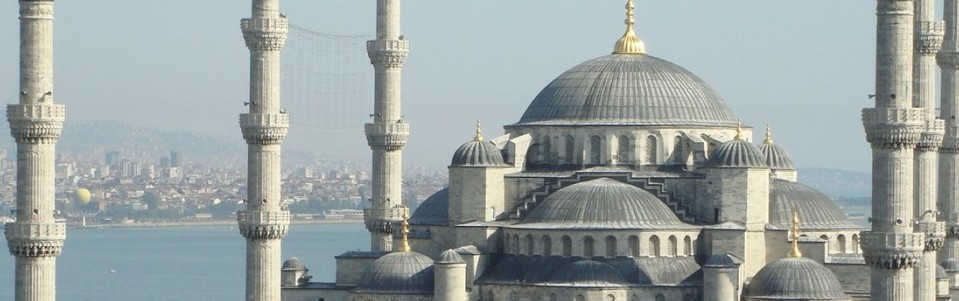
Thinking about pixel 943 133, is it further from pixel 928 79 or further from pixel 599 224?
pixel 599 224

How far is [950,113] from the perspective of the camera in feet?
195

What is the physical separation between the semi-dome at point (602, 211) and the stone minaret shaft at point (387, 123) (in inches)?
142

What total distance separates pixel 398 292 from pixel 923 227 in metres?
12.6

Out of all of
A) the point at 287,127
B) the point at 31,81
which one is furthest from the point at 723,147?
the point at 31,81

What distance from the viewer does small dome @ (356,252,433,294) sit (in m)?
60.4

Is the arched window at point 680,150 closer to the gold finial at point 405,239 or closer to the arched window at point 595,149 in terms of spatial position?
the arched window at point 595,149

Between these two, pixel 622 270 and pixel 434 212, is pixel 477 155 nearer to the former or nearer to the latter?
pixel 434 212

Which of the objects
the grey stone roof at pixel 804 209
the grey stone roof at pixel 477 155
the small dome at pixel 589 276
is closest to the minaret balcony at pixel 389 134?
the grey stone roof at pixel 477 155

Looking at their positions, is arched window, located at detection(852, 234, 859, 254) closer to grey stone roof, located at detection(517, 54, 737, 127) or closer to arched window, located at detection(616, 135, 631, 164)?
grey stone roof, located at detection(517, 54, 737, 127)

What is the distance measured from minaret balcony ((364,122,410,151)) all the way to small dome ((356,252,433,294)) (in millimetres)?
4114

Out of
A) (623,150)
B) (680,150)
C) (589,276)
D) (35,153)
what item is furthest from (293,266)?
(35,153)

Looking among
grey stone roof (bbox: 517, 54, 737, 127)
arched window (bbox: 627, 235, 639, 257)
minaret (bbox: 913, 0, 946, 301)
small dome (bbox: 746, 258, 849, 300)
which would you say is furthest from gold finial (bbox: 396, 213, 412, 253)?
minaret (bbox: 913, 0, 946, 301)

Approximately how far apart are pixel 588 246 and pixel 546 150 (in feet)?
17.2

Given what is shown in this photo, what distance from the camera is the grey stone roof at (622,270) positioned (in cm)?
6078
